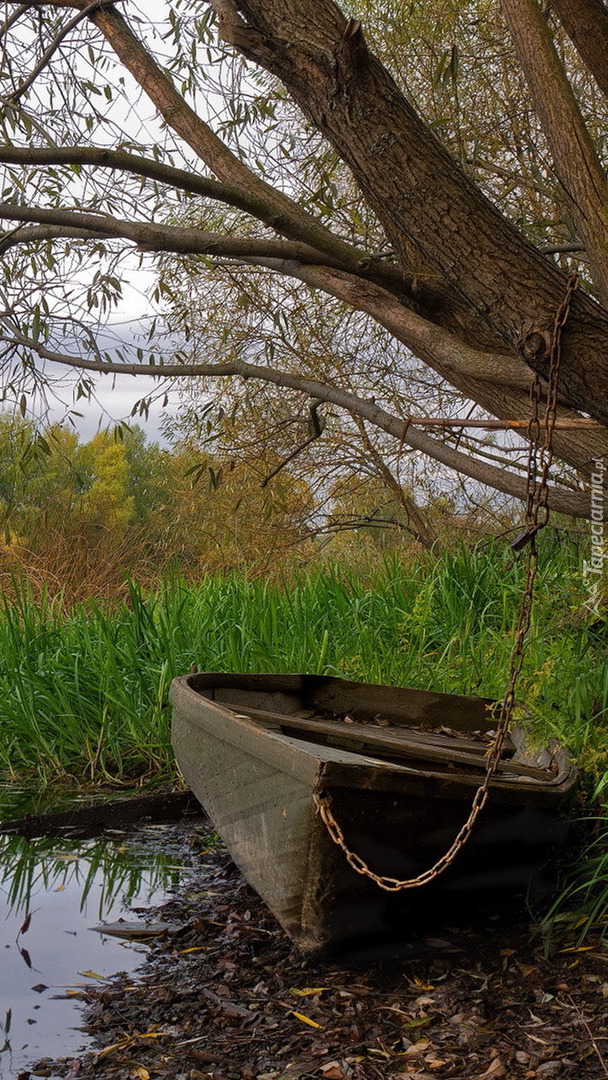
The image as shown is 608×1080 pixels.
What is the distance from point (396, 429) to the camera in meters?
4.98

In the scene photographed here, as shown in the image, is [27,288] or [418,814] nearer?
[418,814]

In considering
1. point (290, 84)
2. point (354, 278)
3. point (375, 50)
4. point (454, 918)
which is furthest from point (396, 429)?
point (375, 50)

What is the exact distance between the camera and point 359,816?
9.36 feet

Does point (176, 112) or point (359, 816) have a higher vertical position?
point (176, 112)

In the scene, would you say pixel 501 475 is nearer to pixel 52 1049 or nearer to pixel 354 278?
pixel 354 278

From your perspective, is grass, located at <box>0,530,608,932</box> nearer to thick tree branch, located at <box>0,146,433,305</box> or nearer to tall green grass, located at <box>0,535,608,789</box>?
tall green grass, located at <box>0,535,608,789</box>

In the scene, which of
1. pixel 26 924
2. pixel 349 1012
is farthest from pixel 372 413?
pixel 349 1012

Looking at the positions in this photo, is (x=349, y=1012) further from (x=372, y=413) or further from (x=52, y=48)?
(x=52, y=48)

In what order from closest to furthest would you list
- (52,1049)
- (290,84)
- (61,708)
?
(52,1049)
(290,84)
(61,708)

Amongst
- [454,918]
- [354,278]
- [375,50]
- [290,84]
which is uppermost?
[375,50]

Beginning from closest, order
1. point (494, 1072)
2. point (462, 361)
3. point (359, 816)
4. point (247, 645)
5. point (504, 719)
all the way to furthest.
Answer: point (494, 1072), point (504, 719), point (359, 816), point (462, 361), point (247, 645)

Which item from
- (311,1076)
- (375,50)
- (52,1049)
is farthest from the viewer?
(375,50)

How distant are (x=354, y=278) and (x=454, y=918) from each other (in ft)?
8.41

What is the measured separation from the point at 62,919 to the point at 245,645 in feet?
7.23
